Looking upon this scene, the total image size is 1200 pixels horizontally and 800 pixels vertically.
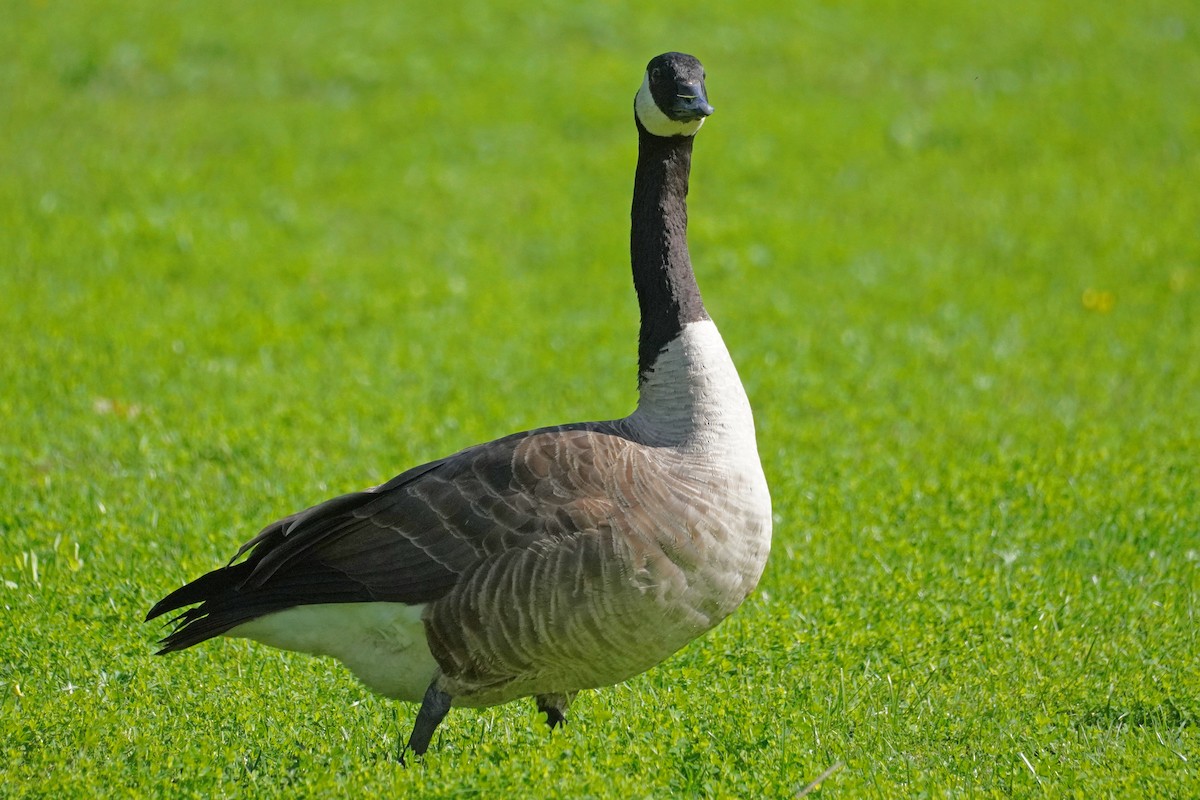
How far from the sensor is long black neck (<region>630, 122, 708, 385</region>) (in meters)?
5.38

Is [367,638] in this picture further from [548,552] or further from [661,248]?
[661,248]

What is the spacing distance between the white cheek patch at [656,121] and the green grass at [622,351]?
2220 mm

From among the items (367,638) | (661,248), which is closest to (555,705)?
(367,638)

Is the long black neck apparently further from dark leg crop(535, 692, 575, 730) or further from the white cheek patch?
dark leg crop(535, 692, 575, 730)

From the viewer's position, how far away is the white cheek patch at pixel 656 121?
539 centimetres

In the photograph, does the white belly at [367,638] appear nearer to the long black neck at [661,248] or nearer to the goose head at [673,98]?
the long black neck at [661,248]

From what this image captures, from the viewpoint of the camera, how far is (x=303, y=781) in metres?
4.47

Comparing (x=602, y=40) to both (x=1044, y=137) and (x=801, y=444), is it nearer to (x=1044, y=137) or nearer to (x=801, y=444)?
(x=1044, y=137)

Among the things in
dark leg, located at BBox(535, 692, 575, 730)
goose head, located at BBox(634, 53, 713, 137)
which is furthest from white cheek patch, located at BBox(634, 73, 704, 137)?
dark leg, located at BBox(535, 692, 575, 730)

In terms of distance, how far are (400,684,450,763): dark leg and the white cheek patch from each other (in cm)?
237

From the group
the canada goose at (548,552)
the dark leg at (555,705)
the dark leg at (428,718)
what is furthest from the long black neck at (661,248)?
the dark leg at (428,718)

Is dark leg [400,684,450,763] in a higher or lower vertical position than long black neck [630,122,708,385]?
lower

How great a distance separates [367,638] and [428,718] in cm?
40

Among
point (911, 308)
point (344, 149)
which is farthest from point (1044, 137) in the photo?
point (344, 149)
